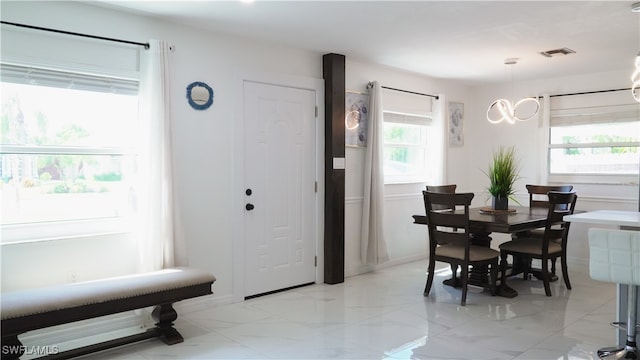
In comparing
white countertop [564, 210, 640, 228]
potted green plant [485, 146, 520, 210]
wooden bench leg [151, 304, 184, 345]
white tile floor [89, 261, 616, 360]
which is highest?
potted green plant [485, 146, 520, 210]

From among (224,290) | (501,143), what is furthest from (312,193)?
(501,143)

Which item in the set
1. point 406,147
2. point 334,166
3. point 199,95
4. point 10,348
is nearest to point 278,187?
point 334,166

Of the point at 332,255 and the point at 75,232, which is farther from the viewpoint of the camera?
the point at 332,255

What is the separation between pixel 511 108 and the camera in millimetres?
4863

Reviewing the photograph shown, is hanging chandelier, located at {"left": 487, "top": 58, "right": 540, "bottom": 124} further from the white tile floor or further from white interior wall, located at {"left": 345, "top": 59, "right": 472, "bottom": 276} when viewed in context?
the white tile floor

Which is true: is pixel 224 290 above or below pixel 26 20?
below

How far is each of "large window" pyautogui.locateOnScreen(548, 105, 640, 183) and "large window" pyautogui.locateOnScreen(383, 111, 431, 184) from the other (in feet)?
5.30

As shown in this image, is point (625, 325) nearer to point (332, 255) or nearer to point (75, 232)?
point (332, 255)

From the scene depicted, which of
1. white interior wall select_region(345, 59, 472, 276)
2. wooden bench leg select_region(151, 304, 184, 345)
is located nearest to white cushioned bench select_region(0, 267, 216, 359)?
wooden bench leg select_region(151, 304, 184, 345)

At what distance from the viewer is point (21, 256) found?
2998mm

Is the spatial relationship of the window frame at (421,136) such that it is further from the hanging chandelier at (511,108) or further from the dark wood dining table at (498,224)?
the dark wood dining table at (498,224)

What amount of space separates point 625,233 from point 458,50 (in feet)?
8.20

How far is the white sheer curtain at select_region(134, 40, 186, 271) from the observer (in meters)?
3.39

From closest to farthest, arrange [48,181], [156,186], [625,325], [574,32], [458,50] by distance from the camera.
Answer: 1. [625,325]
2. [48,181]
3. [156,186]
4. [574,32]
5. [458,50]
